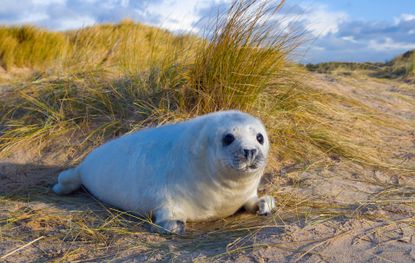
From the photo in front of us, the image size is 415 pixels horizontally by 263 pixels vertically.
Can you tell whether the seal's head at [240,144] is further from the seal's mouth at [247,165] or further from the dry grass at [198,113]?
the dry grass at [198,113]

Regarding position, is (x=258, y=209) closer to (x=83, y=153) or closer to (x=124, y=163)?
(x=124, y=163)

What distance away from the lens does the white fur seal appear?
9.95 feet

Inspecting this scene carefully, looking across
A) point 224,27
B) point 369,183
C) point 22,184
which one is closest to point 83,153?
point 22,184

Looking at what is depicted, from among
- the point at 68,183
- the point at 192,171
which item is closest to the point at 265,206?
the point at 192,171

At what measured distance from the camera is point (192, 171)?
3270 mm

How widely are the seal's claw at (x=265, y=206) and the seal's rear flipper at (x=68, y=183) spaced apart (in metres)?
1.45

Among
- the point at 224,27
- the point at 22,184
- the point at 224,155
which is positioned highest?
the point at 224,27

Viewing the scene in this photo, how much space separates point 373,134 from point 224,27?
5.95 feet

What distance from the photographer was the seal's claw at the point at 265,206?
3.38 meters

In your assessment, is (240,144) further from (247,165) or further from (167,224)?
(167,224)

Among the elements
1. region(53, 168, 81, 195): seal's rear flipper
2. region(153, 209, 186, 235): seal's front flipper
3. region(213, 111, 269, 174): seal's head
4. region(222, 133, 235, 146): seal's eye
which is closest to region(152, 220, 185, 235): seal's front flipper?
region(153, 209, 186, 235): seal's front flipper

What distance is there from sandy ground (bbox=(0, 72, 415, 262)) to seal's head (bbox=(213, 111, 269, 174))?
0.36 m

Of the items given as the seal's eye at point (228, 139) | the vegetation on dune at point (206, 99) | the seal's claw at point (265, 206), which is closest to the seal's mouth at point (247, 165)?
the seal's eye at point (228, 139)

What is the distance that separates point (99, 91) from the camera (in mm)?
5441
